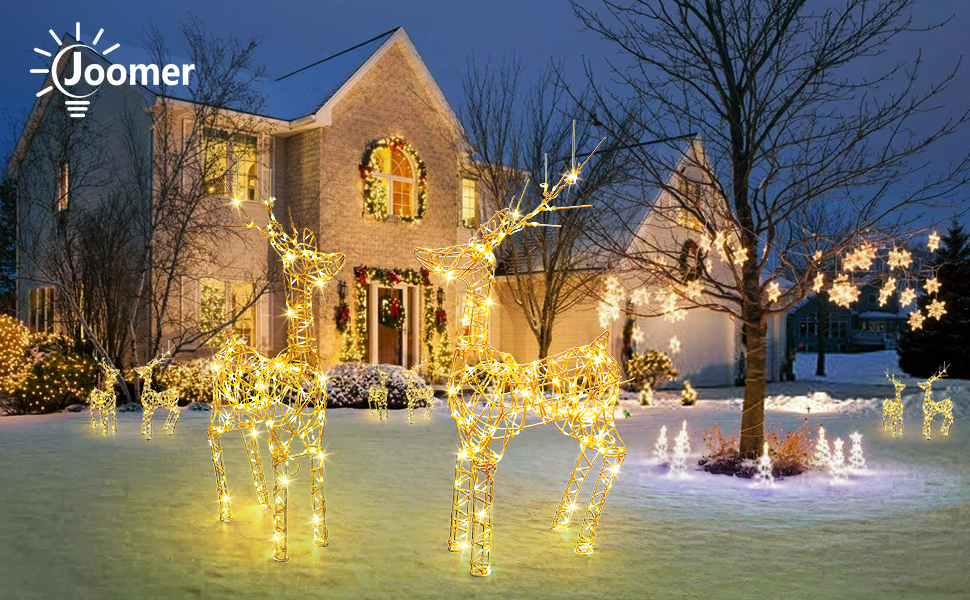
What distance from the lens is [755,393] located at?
30.4 feet

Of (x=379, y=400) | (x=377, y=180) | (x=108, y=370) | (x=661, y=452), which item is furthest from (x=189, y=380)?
(x=661, y=452)

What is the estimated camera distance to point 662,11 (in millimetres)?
8930

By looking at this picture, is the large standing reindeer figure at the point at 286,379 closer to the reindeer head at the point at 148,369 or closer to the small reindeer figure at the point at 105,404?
the reindeer head at the point at 148,369

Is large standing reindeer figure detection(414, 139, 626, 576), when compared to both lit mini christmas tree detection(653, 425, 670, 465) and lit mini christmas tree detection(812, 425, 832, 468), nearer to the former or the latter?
lit mini christmas tree detection(653, 425, 670, 465)

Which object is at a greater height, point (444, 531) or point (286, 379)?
point (286, 379)

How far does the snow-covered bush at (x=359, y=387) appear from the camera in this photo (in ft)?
51.3

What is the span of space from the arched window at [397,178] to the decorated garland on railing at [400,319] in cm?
147

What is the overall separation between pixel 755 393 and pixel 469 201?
13.2 m

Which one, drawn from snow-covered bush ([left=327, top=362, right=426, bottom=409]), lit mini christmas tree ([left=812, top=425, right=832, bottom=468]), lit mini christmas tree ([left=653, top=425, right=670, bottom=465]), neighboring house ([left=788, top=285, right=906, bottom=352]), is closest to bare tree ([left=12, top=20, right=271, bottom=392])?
snow-covered bush ([left=327, top=362, right=426, bottom=409])

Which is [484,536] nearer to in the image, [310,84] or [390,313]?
[390,313]

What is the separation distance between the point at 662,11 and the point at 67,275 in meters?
12.2

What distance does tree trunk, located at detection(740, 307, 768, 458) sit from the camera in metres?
9.16

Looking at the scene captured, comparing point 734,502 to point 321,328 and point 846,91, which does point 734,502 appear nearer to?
point 846,91

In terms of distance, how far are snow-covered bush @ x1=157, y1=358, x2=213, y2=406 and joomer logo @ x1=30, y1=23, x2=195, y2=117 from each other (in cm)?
534
